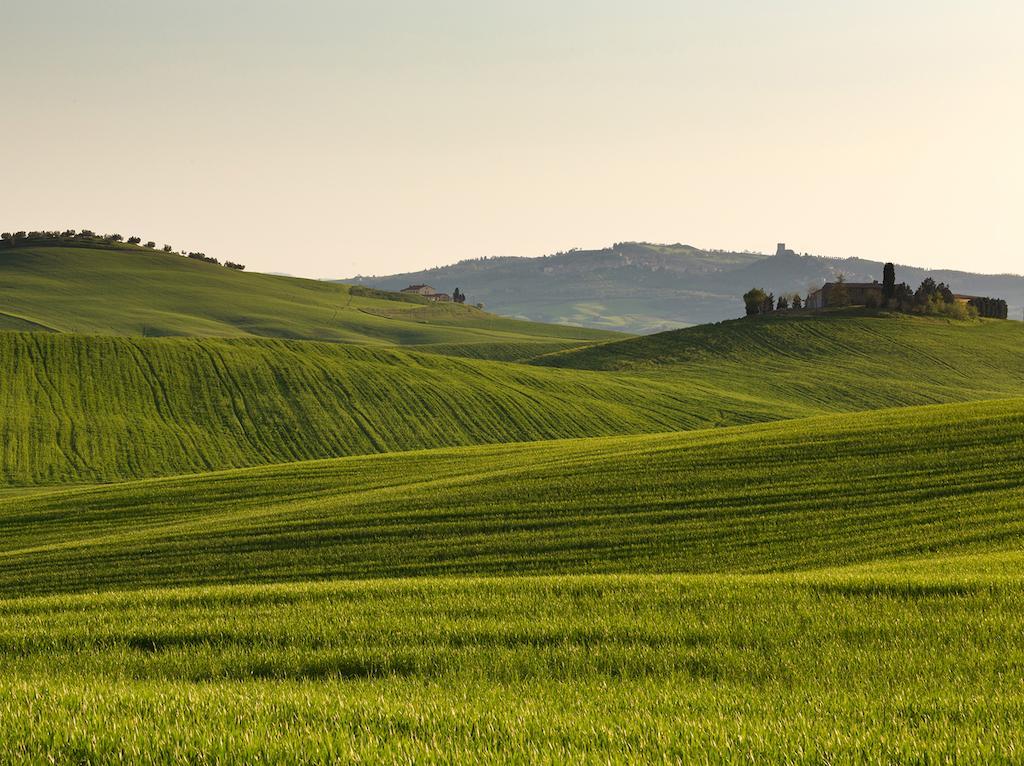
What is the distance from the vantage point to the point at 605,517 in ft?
88.7

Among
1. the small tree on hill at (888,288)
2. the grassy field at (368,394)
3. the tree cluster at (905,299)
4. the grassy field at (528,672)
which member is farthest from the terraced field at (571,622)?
the tree cluster at (905,299)

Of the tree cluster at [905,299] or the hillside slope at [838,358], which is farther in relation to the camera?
the tree cluster at [905,299]

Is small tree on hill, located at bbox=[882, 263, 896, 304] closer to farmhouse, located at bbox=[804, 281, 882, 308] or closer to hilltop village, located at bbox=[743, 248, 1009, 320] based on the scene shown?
hilltop village, located at bbox=[743, 248, 1009, 320]

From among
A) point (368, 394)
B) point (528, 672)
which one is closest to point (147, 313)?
point (368, 394)

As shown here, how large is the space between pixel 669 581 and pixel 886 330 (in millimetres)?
126817

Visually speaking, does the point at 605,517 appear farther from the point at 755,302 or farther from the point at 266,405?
the point at 755,302

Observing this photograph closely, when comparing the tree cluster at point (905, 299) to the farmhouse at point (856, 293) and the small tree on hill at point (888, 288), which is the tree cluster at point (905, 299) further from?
the farmhouse at point (856, 293)

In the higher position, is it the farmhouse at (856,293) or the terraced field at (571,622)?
the farmhouse at (856,293)

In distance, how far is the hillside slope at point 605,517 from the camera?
22578 millimetres

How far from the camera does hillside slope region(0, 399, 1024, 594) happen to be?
2258cm

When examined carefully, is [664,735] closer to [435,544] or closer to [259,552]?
[435,544]

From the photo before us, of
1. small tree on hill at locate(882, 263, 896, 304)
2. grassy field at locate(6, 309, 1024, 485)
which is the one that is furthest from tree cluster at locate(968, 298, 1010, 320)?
grassy field at locate(6, 309, 1024, 485)

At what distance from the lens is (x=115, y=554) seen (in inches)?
1111

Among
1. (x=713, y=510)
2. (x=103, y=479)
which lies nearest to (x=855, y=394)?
(x=103, y=479)
